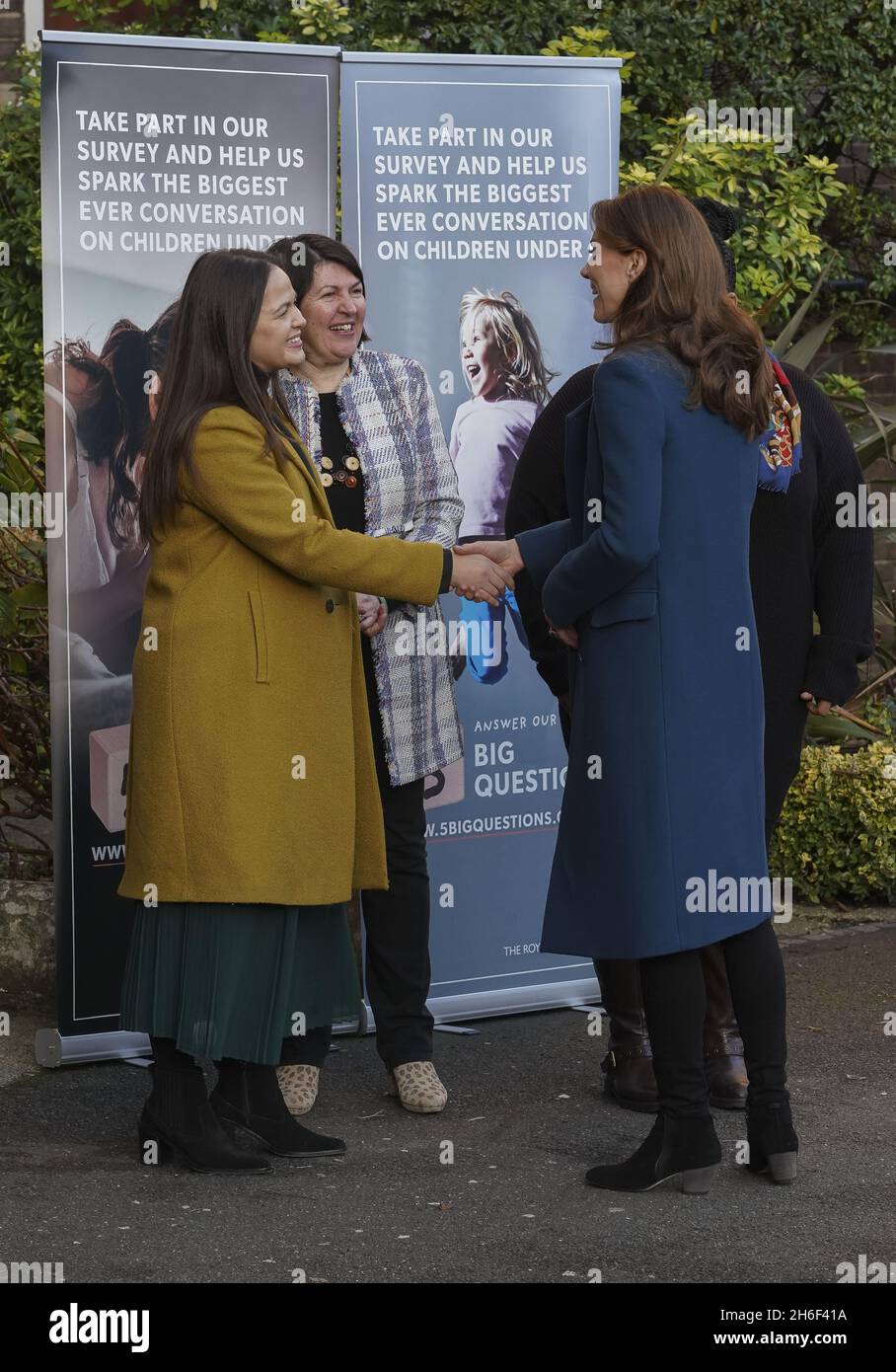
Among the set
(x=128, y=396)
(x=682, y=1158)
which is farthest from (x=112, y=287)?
(x=682, y=1158)

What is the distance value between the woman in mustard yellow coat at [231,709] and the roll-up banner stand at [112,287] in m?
0.84

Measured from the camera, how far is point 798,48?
904cm

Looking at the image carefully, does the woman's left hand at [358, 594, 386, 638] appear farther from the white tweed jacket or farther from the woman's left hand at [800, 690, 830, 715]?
the woman's left hand at [800, 690, 830, 715]

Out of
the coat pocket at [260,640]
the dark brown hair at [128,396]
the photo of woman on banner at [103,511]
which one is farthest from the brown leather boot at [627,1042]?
the dark brown hair at [128,396]

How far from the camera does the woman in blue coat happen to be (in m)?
3.87

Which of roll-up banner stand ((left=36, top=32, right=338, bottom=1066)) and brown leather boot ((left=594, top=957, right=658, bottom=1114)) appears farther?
roll-up banner stand ((left=36, top=32, right=338, bottom=1066))

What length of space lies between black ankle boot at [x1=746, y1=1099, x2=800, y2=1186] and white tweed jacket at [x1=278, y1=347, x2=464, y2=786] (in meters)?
1.25

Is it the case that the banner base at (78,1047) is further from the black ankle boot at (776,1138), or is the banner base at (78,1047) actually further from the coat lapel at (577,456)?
the coat lapel at (577,456)

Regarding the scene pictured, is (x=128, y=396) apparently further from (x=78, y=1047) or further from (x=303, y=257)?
(x=78, y=1047)

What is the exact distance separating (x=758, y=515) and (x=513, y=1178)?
1.62 m

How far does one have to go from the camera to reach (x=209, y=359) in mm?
4137

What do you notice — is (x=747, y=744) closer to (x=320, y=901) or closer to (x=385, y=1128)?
(x=320, y=901)

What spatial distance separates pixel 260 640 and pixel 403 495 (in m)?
0.86

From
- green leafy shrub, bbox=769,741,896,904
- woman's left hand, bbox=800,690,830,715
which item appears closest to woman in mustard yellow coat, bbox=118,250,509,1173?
woman's left hand, bbox=800,690,830,715
